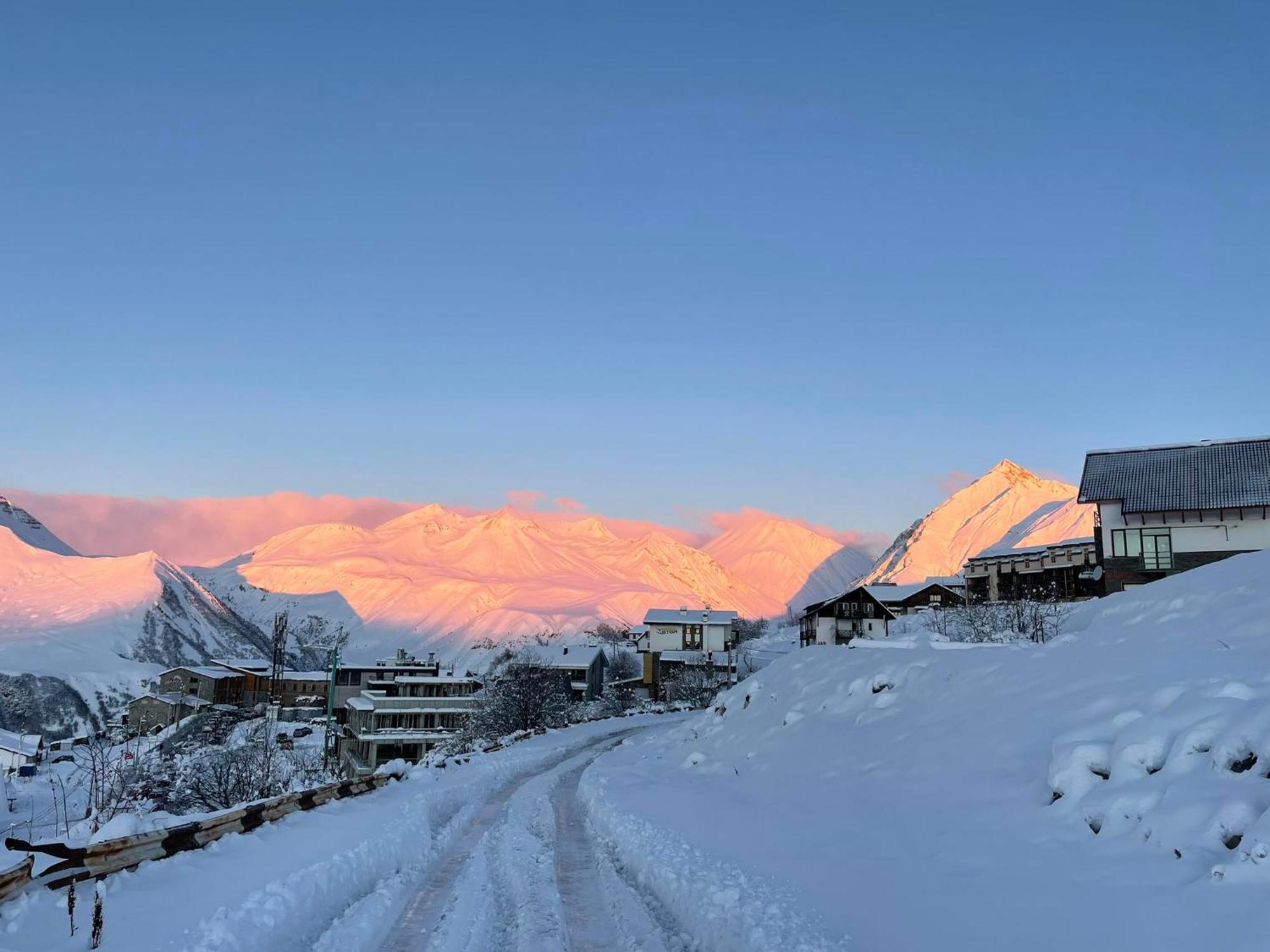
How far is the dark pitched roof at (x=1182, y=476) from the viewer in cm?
3494

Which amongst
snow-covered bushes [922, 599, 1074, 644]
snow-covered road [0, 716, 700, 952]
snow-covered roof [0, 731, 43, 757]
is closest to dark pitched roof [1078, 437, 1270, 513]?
snow-covered bushes [922, 599, 1074, 644]

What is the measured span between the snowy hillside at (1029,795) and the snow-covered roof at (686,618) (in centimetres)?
8353

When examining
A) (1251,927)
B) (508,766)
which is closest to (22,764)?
(508,766)

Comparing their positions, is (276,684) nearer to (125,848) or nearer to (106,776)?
(106,776)

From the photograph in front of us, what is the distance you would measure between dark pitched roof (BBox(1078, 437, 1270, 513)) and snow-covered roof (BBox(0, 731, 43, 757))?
326ft

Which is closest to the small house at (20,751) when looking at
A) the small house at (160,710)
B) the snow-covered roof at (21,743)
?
the snow-covered roof at (21,743)

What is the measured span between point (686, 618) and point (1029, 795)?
96817 millimetres

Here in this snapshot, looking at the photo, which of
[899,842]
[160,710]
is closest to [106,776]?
[899,842]

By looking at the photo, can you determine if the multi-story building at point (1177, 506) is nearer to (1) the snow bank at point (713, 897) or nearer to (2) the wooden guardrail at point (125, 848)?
(1) the snow bank at point (713, 897)

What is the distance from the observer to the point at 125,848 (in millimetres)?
10602

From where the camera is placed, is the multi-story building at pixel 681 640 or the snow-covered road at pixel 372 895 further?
the multi-story building at pixel 681 640

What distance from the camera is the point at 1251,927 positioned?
23.7 feet

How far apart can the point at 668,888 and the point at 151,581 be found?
205m

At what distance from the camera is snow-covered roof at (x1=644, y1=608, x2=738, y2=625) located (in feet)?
348
